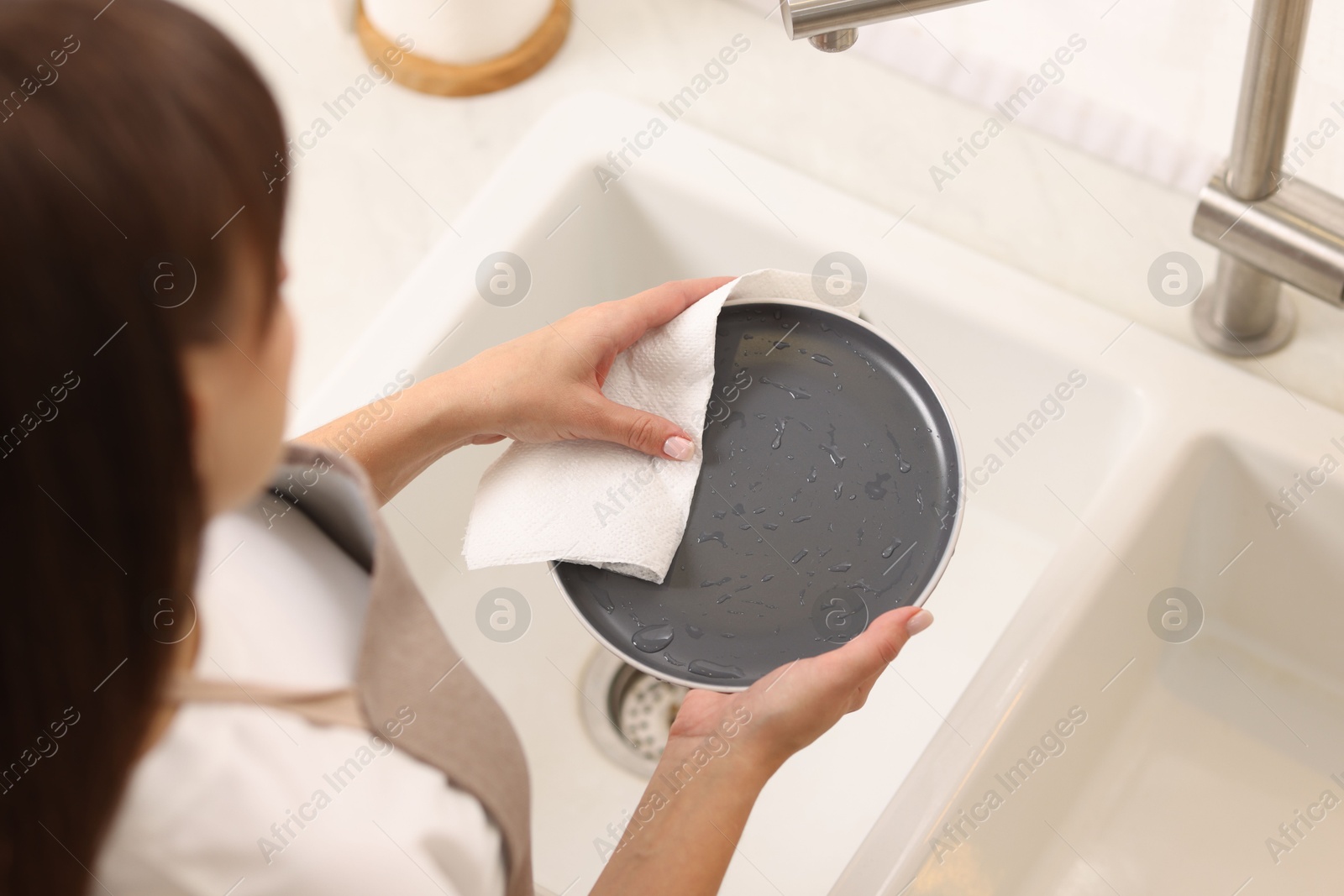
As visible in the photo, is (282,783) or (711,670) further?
(711,670)

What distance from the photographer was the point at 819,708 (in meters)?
0.56

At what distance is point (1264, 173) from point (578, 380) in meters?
0.38

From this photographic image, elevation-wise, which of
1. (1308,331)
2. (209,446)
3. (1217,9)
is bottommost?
(1308,331)

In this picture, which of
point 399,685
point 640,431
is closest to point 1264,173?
point 640,431

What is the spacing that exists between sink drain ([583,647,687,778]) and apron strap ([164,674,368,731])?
42 centimetres

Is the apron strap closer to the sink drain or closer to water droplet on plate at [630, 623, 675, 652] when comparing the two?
water droplet on plate at [630, 623, 675, 652]

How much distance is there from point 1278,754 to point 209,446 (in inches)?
28.1

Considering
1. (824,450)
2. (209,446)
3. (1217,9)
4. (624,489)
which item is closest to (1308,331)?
(1217,9)

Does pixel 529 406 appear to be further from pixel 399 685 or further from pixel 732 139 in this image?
pixel 732 139

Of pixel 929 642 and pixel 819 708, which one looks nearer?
pixel 819 708

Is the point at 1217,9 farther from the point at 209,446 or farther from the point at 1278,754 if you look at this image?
the point at 209,446

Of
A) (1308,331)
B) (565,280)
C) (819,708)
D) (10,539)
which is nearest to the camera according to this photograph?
(10,539)

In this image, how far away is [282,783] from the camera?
42cm

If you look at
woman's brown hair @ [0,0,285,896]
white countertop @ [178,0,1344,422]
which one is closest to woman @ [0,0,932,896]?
woman's brown hair @ [0,0,285,896]
